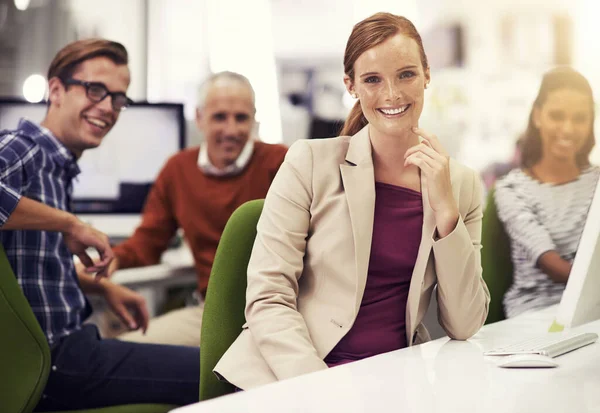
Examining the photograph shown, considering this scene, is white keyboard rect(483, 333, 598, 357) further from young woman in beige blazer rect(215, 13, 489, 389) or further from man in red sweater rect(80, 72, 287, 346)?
man in red sweater rect(80, 72, 287, 346)

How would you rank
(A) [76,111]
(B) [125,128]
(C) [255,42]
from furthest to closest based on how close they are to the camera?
1. (C) [255,42]
2. (B) [125,128]
3. (A) [76,111]

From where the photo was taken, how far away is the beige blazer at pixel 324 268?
1286 millimetres

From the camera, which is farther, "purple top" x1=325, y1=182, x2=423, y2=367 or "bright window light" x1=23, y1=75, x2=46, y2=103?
"bright window light" x1=23, y1=75, x2=46, y2=103

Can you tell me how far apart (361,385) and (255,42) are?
12.7ft

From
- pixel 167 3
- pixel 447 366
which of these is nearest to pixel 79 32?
pixel 167 3

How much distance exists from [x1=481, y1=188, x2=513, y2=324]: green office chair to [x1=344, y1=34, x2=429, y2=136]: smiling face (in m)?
0.73

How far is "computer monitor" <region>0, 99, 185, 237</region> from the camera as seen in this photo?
296 centimetres

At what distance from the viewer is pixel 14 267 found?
1.68 metres

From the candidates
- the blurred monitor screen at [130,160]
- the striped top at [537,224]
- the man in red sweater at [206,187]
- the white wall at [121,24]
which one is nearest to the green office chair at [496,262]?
the striped top at [537,224]

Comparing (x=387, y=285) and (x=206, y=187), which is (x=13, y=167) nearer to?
(x=206, y=187)

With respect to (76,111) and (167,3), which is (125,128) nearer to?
(76,111)

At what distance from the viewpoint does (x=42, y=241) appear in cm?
172

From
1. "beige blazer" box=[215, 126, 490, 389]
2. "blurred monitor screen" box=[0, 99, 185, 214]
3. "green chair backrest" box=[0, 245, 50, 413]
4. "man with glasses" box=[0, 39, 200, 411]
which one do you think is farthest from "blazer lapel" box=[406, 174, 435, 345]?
"blurred monitor screen" box=[0, 99, 185, 214]

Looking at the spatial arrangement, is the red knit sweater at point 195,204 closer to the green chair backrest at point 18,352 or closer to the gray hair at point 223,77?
the gray hair at point 223,77
